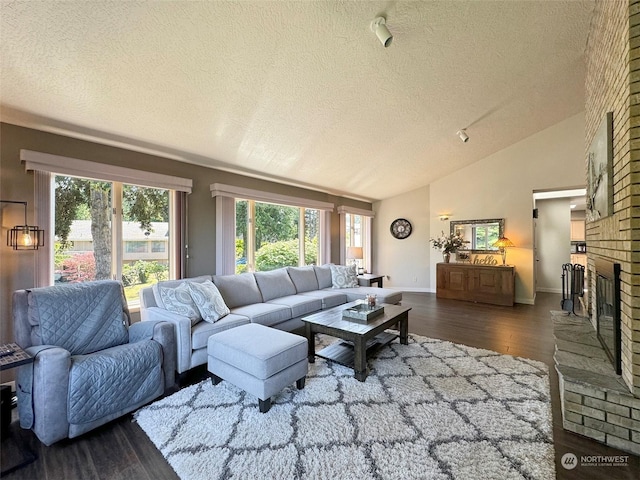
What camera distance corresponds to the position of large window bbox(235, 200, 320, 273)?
4.63m

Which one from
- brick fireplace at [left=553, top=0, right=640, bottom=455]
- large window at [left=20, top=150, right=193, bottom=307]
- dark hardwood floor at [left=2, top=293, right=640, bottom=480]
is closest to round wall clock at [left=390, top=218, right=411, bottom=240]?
dark hardwood floor at [left=2, top=293, right=640, bottom=480]

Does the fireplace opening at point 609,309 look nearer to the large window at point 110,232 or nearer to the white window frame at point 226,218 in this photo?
the white window frame at point 226,218

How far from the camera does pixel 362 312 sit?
9.71 feet

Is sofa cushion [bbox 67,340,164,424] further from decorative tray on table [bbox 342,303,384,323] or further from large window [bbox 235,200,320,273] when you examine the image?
large window [bbox 235,200,320,273]

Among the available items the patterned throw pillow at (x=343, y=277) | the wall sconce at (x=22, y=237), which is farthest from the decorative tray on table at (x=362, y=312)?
the wall sconce at (x=22, y=237)

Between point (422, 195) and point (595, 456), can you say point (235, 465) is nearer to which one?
point (595, 456)

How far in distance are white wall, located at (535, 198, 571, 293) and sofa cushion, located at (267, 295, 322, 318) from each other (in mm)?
6148

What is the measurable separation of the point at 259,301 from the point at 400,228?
4640 millimetres

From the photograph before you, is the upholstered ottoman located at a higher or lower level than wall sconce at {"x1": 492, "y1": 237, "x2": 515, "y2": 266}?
lower

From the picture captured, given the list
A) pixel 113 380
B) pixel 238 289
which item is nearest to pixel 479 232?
pixel 238 289

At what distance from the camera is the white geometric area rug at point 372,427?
153 cm

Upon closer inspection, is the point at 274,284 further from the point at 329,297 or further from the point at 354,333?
the point at 354,333

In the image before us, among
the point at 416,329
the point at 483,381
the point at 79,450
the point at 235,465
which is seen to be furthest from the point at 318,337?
the point at 79,450

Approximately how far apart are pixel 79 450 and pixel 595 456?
3120 millimetres
